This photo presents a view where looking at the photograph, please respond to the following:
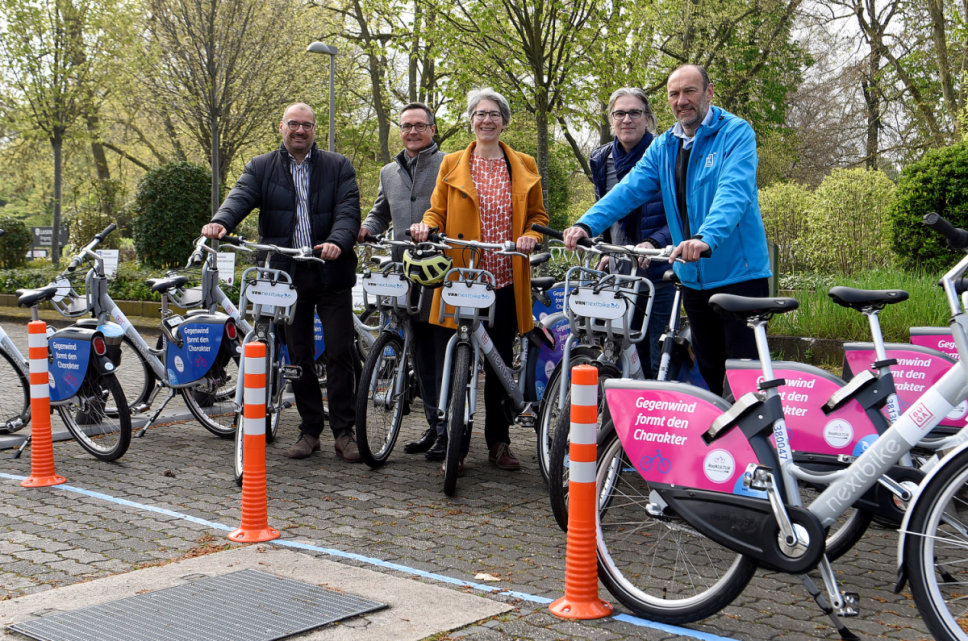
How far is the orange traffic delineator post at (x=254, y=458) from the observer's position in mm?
4785

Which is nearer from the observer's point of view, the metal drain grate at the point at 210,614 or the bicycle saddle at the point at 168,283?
the metal drain grate at the point at 210,614

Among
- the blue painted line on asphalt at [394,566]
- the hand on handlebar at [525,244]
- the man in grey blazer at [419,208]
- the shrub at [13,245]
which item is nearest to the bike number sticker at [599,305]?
the hand on handlebar at [525,244]

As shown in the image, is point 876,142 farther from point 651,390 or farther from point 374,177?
point 651,390

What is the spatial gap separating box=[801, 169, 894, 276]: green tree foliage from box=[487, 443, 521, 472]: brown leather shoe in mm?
8980

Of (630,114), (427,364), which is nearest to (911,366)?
(630,114)

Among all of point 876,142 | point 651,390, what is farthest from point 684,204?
point 876,142

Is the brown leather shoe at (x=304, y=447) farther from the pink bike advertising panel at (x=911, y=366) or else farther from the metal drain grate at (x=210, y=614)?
the pink bike advertising panel at (x=911, y=366)

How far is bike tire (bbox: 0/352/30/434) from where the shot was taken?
7086mm

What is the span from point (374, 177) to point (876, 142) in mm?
17412

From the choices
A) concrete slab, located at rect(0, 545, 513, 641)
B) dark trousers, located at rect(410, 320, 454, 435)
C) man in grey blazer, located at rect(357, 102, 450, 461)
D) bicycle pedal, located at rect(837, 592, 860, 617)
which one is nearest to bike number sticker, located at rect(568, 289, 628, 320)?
man in grey blazer, located at rect(357, 102, 450, 461)

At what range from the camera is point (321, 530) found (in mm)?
4953

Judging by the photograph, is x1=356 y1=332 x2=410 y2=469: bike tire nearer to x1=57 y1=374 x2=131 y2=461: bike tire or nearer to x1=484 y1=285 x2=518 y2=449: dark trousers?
x1=484 y1=285 x2=518 y2=449: dark trousers

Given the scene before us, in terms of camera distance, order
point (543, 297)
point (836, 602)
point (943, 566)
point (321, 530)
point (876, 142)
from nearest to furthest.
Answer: point (943, 566), point (836, 602), point (321, 530), point (543, 297), point (876, 142)

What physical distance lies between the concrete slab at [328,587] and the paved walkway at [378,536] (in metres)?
0.03
